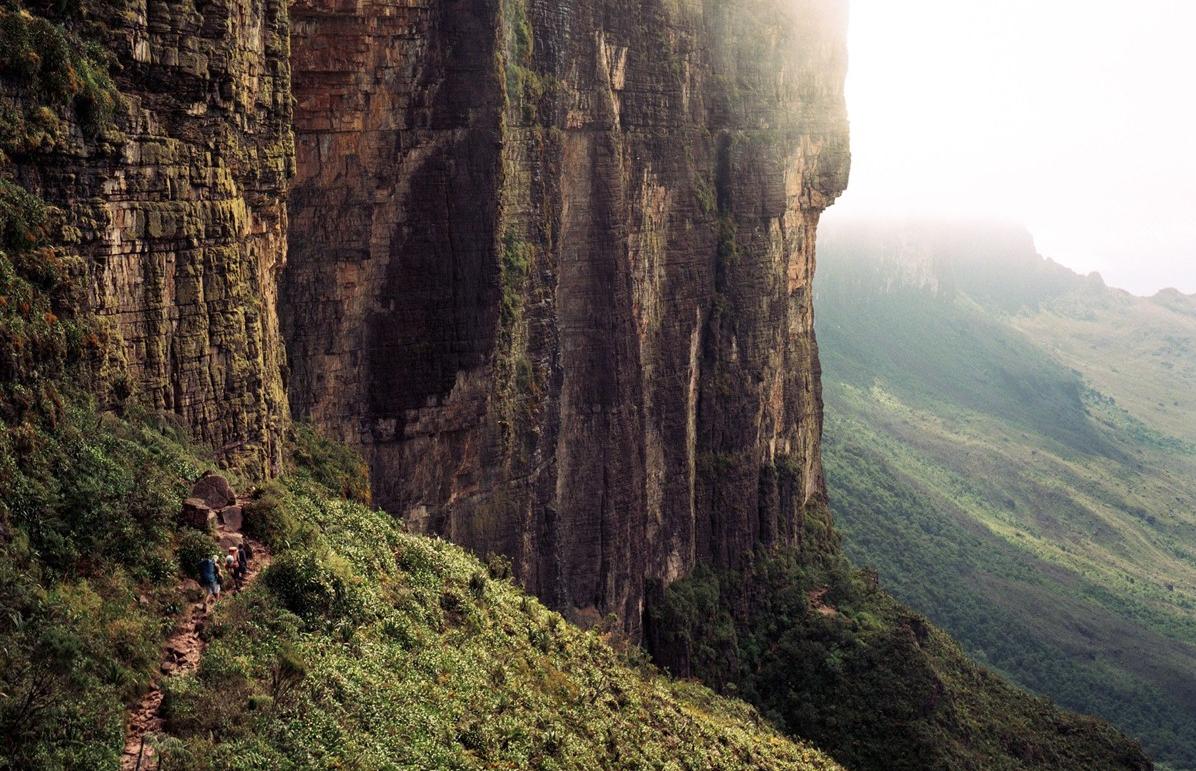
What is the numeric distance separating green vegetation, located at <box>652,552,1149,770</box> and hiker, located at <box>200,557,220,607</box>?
116 ft

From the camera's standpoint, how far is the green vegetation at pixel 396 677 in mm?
17094

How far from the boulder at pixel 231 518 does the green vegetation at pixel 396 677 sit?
0.87m

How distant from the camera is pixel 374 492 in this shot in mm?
36750

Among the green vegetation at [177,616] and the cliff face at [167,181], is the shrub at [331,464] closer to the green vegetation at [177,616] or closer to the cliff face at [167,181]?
the green vegetation at [177,616]

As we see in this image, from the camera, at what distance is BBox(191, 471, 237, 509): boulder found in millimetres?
20359

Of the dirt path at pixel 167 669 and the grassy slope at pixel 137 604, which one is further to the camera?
the grassy slope at pixel 137 604

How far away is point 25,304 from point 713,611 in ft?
133

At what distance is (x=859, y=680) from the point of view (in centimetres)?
5375

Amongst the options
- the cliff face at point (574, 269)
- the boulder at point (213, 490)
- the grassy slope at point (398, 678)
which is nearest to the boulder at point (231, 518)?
the boulder at point (213, 490)

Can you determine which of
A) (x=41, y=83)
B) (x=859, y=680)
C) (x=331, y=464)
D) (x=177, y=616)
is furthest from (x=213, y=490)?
(x=859, y=680)

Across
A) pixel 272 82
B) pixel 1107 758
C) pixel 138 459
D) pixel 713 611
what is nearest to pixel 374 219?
pixel 272 82

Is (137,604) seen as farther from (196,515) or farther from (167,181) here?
(167,181)

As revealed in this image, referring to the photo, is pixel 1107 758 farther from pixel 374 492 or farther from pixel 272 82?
pixel 272 82

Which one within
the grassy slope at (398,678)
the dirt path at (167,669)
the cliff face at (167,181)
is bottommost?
the grassy slope at (398,678)
